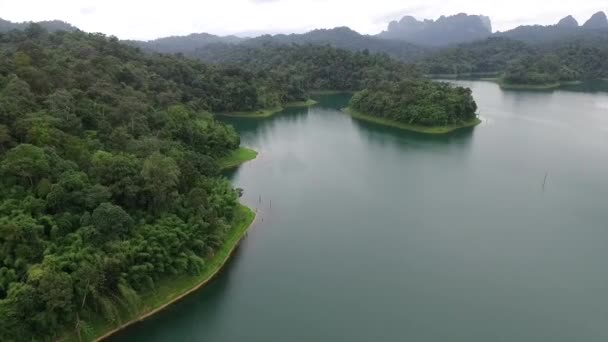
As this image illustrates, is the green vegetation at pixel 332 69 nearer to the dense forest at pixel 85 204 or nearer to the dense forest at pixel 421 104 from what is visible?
the dense forest at pixel 421 104

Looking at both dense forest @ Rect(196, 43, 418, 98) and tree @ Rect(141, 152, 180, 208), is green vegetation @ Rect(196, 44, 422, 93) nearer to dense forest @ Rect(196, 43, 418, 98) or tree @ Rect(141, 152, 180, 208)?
dense forest @ Rect(196, 43, 418, 98)

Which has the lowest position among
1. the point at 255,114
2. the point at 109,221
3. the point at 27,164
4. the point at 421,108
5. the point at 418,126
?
the point at 418,126

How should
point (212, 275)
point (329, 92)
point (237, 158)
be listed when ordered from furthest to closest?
point (329, 92)
point (237, 158)
point (212, 275)

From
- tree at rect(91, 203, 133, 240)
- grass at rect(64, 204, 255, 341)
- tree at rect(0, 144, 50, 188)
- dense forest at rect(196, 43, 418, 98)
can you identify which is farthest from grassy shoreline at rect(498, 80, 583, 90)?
tree at rect(0, 144, 50, 188)

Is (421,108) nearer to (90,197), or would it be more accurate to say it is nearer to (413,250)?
(413,250)

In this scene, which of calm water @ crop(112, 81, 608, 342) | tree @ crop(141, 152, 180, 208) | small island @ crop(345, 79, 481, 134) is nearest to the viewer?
calm water @ crop(112, 81, 608, 342)

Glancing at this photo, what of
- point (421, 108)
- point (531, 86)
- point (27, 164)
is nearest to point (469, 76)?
point (531, 86)
